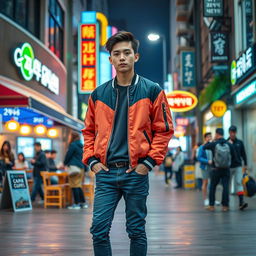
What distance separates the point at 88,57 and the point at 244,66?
42.0 ft

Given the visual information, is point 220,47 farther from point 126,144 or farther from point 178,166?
point 126,144

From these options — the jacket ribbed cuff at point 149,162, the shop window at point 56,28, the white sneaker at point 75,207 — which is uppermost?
the shop window at point 56,28

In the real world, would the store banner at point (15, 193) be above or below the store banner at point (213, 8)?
below

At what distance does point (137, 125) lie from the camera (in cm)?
351

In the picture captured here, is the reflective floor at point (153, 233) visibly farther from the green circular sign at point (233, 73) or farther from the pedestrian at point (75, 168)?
the green circular sign at point (233, 73)

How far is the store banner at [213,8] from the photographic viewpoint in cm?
1662

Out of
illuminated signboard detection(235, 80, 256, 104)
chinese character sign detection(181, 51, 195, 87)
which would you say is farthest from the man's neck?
chinese character sign detection(181, 51, 195, 87)

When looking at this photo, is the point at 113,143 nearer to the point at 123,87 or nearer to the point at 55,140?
the point at 123,87

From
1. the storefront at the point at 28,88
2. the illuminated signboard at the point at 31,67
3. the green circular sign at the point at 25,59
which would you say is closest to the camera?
the storefront at the point at 28,88

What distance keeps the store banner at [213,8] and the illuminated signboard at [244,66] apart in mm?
2049

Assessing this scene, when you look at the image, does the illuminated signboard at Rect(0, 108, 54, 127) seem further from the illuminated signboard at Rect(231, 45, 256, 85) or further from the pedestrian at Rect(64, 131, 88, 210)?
the illuminated signboard at Rect(231, 45, 256, 85)

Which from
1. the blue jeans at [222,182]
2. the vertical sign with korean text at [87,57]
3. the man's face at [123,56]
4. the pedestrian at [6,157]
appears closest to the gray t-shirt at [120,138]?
the man's face at [123,56]

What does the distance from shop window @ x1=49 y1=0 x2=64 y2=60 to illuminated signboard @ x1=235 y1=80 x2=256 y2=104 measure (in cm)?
973

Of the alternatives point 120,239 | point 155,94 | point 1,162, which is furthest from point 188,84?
point 155,94
